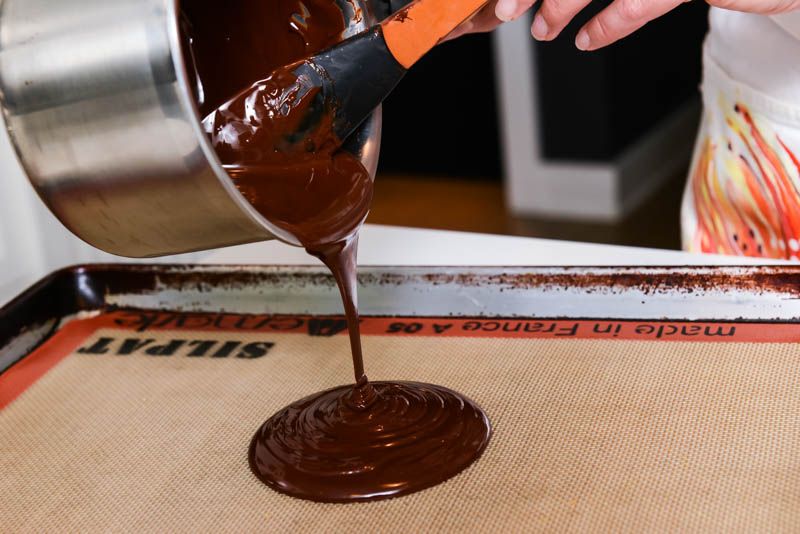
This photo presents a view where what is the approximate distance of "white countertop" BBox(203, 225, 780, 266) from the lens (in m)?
1.35

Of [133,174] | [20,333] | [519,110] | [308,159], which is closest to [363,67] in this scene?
[308,159]

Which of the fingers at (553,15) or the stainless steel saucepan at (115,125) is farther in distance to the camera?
the fingers at (553,15)

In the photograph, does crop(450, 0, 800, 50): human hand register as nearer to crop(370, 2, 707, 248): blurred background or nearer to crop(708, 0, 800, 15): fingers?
crop(708, 0, 800, 15): fingers

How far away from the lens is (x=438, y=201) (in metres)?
4.01

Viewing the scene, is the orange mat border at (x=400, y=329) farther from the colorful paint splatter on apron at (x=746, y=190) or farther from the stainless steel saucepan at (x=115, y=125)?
the stainless steel saucepan at (x=115, y=125)

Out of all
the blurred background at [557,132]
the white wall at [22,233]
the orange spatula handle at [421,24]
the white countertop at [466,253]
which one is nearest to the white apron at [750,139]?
the white countertop at [466,253]

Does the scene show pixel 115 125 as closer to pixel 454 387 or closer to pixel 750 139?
pixel 454 387

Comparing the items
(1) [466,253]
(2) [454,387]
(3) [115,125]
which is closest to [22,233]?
(1) [466,253]

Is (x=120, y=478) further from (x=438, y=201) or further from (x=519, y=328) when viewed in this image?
(x=438, y=201)

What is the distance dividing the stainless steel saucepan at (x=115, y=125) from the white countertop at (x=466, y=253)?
0.62 meters

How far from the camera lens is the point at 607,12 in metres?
1.12

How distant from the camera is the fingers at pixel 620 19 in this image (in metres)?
1.09

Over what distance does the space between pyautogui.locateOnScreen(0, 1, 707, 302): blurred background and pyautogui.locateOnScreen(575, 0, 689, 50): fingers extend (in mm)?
2194

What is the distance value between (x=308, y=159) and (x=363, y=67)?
0.11 m
